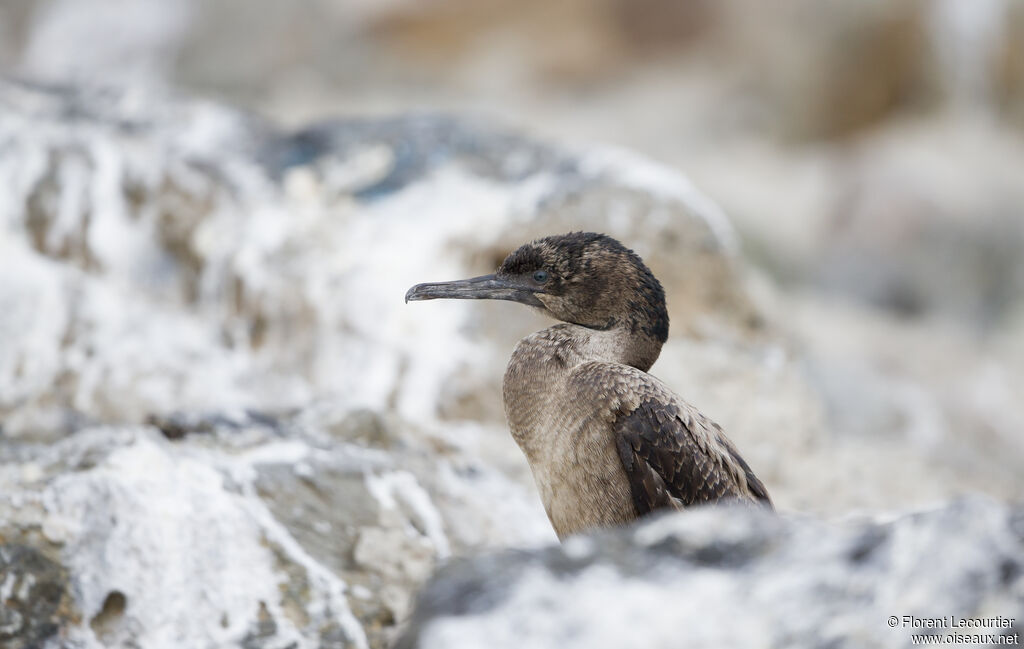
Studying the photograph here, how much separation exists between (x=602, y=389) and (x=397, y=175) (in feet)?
11.8

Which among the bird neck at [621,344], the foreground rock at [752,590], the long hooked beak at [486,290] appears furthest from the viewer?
the long hooked beak at [486,290]

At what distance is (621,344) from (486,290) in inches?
20.3

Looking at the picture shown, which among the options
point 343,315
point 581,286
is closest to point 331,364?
point 343,315

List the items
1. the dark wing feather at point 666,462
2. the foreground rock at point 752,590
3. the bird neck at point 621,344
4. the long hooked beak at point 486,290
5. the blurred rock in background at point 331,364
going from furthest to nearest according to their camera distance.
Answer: the long hooked beak at point 486,290 → the bird neck at point 621,344 → the blurred rock in background at point 331,364 → the dark wing feather at point 666,462 → the foreground rock at point 752,590

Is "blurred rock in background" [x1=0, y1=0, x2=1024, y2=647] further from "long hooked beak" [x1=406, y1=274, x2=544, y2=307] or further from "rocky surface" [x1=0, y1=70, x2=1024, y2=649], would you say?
"long hooked beak" [x1=406, y1=274, x2=544, y2=307]

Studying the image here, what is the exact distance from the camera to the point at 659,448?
3.18m

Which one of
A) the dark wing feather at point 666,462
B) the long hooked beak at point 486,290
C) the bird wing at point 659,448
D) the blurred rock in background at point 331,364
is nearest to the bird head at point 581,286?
the long hooked beak at point 486,290

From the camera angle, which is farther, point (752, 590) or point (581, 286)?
point (581, 286)

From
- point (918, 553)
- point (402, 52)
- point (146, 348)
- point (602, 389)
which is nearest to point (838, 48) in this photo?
point (402, 52)

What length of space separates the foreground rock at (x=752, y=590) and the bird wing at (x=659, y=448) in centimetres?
110

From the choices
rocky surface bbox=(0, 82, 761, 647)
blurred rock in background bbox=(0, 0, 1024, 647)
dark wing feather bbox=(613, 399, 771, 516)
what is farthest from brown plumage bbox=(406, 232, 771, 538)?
rocky surface bbox=(0, 82, 761, 647)

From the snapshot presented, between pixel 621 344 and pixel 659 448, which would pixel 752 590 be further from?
pixel 621 344

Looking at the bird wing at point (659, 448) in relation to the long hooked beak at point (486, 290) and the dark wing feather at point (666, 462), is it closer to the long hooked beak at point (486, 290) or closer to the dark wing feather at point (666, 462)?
the dark wing feather at point (666, 462)

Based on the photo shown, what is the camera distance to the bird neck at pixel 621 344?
363 cm
